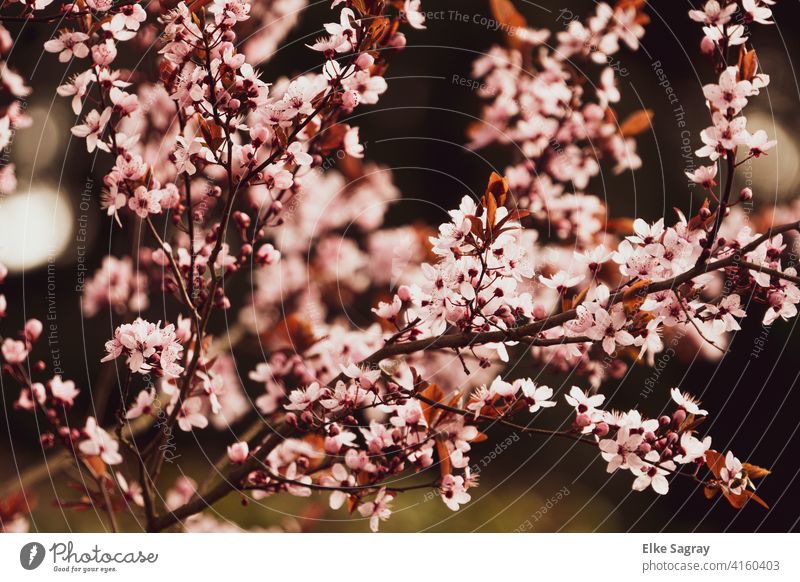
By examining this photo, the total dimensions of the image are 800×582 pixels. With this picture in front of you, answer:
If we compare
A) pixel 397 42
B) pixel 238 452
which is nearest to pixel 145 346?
pixel 238 452

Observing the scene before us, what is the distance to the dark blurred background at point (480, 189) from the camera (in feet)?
Answer: 6.58

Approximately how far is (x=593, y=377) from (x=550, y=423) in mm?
1432

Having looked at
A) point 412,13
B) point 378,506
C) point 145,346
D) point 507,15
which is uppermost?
point 507,15

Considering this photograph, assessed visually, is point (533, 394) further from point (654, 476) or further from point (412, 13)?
point (412, 13)

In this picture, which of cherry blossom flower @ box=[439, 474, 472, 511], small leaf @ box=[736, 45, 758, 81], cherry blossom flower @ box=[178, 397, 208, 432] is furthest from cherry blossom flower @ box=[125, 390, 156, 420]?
small leaf @ box=[736, 45, 758, 81]

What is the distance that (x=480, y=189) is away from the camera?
2.62m

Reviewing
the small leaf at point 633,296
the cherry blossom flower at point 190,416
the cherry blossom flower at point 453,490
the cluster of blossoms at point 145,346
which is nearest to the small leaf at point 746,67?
the small leaf at point 633,296

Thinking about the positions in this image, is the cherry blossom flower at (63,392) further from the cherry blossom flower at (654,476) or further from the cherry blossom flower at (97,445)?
the cherry blossom flower at (654,476)
